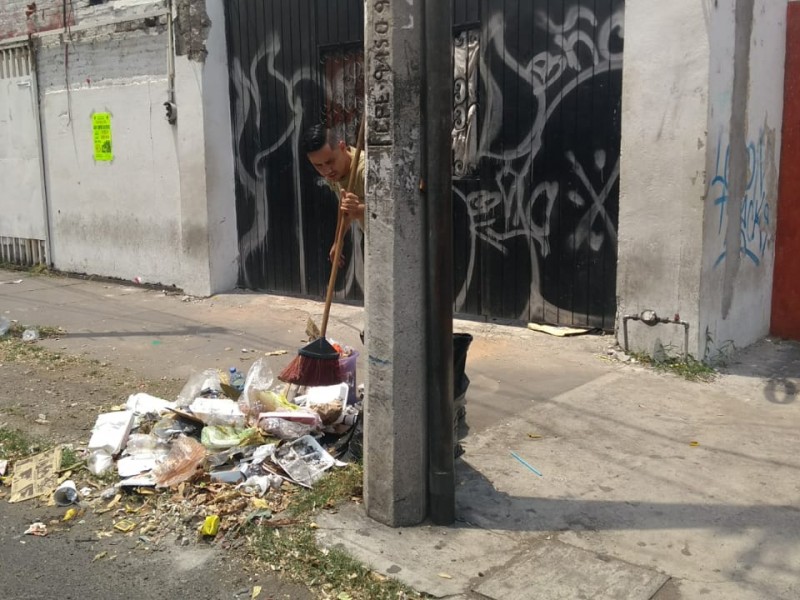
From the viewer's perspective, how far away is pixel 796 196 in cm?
676

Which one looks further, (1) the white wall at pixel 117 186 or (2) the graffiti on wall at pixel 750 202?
(1) the white wall at pixel 117 186

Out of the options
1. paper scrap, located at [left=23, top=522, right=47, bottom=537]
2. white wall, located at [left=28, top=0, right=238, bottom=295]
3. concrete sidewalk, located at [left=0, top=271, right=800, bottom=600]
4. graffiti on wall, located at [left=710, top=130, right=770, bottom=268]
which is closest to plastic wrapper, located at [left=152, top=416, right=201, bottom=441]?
paper scrap, located at [left=23, top=522, right=47, bottom=537]

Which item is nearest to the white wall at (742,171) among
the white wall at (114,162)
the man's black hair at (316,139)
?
the man's black hair at (316,139)

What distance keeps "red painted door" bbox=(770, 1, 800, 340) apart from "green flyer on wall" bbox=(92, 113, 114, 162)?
7769 millimetres

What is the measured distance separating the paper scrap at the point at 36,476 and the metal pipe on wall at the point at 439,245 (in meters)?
2.19

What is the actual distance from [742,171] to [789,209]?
88 centimetres

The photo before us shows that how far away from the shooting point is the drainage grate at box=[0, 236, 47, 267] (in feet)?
38.7

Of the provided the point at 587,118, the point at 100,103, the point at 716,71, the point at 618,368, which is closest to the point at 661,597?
the point at 618,368

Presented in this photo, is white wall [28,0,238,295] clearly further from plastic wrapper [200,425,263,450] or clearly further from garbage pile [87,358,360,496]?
plastic wrapper [200,425,263,450]

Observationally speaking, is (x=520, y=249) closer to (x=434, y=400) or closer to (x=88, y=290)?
(x=434, y=400)

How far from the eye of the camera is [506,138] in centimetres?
721

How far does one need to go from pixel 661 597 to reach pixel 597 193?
4136 mm

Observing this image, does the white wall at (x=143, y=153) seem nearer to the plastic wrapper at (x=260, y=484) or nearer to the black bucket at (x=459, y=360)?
the plastic wrapper at (x=260, y=484)

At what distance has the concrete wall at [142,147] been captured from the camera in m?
9.23
